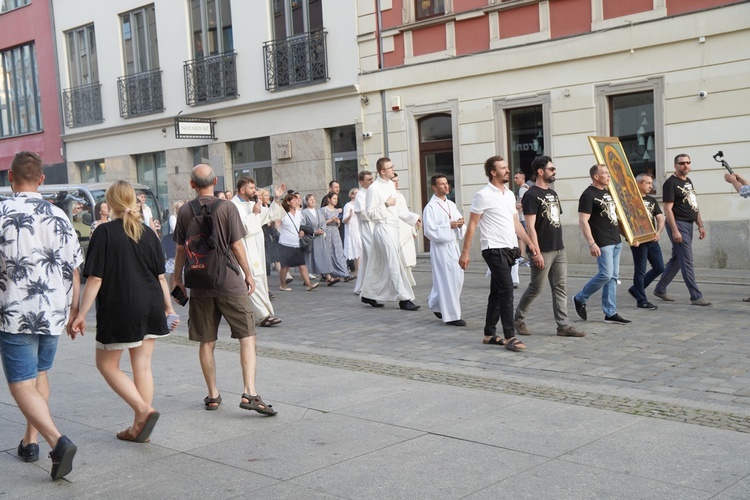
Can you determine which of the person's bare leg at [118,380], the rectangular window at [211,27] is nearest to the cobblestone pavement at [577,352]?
the person's bare leg at [118,380]

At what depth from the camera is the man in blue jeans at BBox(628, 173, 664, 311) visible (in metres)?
10.8

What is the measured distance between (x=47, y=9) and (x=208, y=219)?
86.0 feet

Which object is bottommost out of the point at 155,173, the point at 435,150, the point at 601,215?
the point at 601,215

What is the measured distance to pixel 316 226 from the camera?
15.8 metres

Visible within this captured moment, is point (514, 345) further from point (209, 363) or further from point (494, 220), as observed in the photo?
point (209, 363)

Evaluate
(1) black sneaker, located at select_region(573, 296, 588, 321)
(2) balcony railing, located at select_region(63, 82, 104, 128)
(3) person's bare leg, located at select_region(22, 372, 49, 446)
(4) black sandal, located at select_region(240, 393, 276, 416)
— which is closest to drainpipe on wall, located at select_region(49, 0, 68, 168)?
(2) balcony railing, located at select_region(63, 82, 104, 128)

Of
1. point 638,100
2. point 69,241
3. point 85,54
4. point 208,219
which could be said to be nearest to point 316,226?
point 638,100

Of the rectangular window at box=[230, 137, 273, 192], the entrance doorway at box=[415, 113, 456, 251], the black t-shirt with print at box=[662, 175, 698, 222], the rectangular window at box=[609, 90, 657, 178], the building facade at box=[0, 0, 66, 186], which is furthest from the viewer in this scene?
the building facade at box=[0, 0, 66, 186]

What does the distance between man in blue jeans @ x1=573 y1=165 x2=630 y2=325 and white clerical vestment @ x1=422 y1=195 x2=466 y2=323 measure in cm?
143

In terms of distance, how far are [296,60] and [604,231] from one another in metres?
13.7

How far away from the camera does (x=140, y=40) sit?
26.7 metres

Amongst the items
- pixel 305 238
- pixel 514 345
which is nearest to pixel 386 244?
pixel 514 345

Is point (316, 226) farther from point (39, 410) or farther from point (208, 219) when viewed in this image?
point (39, 410)

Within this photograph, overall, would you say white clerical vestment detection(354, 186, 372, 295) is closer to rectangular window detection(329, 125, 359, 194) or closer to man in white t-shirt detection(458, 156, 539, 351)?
man in white t-shirt detection(458, 156, 539, 351)
